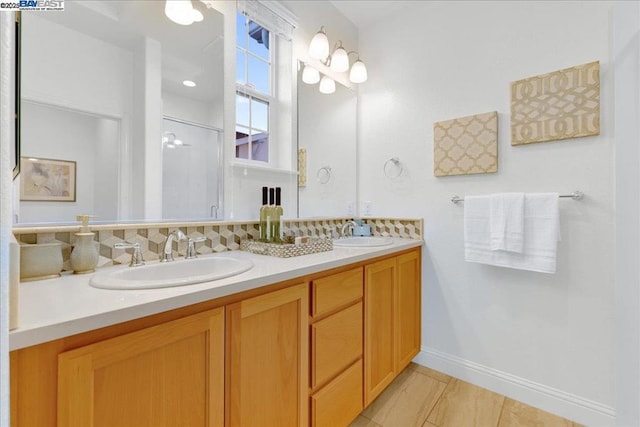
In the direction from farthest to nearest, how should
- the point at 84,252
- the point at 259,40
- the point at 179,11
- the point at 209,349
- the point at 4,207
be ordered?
the point at 259,40, the point at 179,11, the point at 84,252, the point at 209,349, the point at 4,207

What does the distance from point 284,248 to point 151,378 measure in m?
0.71

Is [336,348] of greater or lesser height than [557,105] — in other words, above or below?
below

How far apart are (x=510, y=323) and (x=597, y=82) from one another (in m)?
1.34

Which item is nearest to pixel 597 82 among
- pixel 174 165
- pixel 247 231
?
pixel 247 231

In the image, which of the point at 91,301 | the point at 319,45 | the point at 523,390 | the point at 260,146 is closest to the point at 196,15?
the point at 260,146

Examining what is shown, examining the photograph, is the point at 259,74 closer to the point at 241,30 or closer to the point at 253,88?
the point at 253,88

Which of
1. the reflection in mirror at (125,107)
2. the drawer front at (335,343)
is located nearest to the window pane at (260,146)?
the reflection in mirror at (125,107)

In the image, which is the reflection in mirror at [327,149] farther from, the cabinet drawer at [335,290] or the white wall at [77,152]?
the white wall at [77,152]

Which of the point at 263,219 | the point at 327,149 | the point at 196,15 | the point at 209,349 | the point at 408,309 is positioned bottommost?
the point at 408,309

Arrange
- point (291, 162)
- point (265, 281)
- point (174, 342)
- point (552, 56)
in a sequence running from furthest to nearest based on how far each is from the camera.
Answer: point (291, 162)
point (552, 56)
point (265, 281)
point (174, 342)

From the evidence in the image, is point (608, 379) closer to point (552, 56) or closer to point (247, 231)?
point (552, 56)

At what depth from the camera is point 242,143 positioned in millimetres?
1618

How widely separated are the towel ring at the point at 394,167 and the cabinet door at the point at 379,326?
77cm

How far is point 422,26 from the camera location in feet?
6.70
